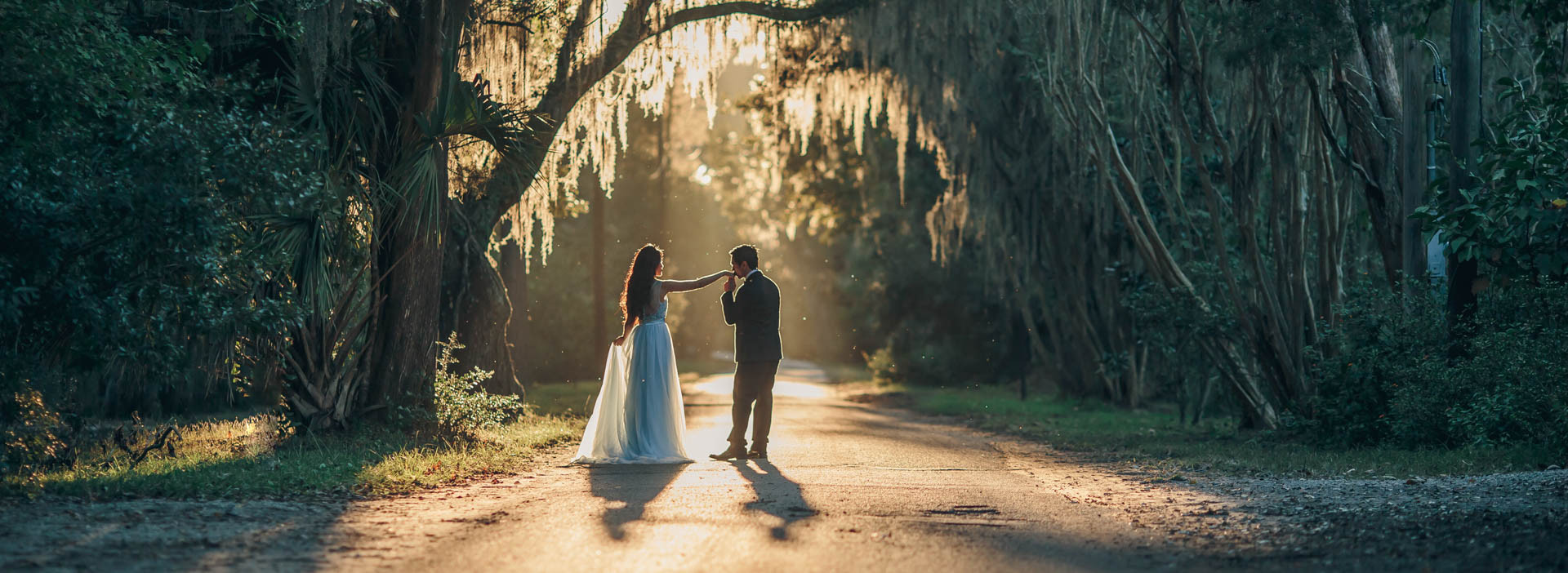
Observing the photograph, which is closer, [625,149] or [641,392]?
[641,392]

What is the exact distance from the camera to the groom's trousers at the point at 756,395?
1188 cm

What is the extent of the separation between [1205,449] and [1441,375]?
2.56 m

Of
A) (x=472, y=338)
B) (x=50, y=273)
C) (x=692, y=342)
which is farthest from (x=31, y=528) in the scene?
(x=692, y=342)

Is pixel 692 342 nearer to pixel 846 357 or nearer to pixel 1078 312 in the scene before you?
pixel 846 357

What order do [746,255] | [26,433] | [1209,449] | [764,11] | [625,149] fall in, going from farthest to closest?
[625,149] → [764,11] → [1209,449] → [746,255] → [26,433]

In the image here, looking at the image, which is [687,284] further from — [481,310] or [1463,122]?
[1463,122]

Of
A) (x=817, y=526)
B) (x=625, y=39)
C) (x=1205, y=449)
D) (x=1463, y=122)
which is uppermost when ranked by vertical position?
(x=625, y=39)

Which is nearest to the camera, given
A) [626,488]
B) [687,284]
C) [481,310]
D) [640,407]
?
[626,488]

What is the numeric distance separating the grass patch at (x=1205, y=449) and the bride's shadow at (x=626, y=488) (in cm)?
416

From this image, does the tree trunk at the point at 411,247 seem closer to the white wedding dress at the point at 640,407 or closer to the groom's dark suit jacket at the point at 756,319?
the white wedding dress at the point at 640,407

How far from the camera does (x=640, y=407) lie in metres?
11.5

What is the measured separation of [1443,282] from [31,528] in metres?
12.5

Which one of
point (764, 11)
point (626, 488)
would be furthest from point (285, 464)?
point (764, 11)

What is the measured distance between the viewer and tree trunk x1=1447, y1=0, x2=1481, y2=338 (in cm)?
1301
